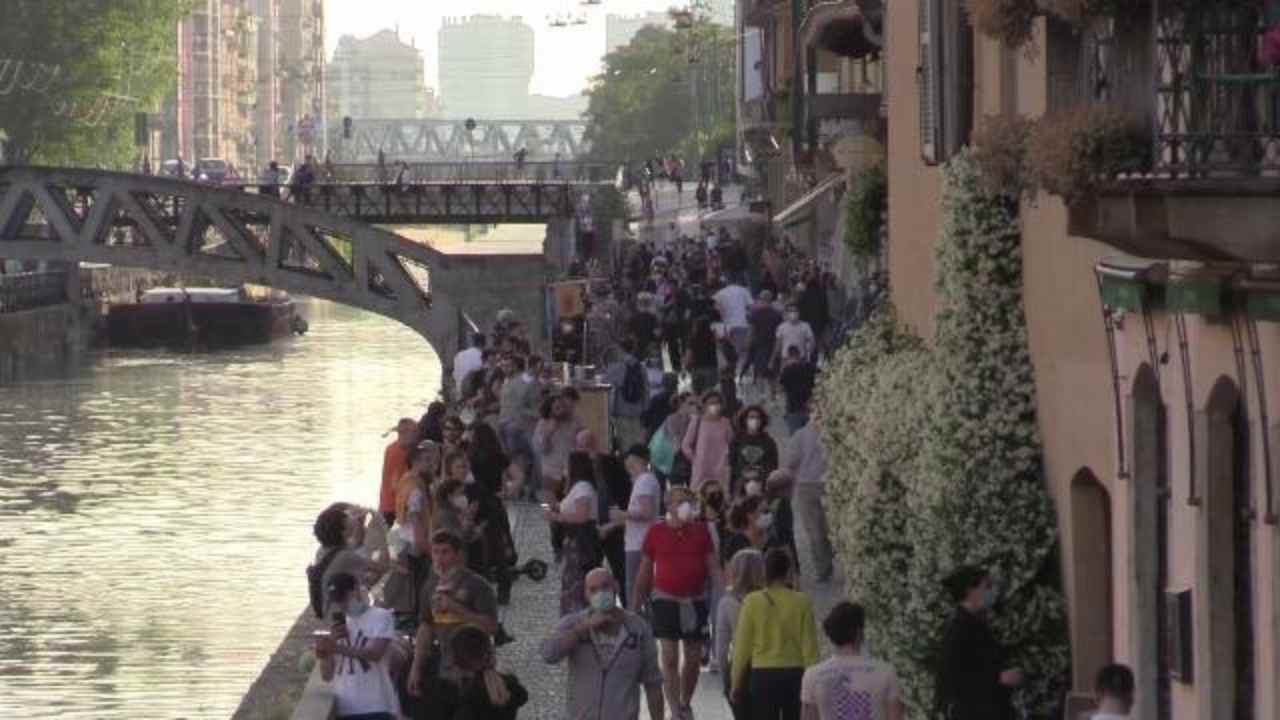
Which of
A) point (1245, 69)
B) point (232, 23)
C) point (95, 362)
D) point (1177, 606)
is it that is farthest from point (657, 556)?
point (232, 23)

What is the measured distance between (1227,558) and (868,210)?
19534 mm

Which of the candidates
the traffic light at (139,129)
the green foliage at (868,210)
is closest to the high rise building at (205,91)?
the traffic light at (139,129)

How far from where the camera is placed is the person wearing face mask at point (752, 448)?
2388cm

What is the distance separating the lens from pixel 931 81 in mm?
19609

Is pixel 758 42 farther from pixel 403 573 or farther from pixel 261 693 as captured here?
pixel 403 573

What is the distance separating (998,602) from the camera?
55.4ft

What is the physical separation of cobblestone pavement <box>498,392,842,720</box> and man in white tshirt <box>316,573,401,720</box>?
4148mm

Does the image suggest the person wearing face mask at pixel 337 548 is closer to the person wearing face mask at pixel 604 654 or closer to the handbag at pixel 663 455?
the person wearing face mask at pixel 604 654

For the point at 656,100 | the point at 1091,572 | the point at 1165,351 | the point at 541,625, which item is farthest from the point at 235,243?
the point at 656,100

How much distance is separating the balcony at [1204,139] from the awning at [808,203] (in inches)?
1232

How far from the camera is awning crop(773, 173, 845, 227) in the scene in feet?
155

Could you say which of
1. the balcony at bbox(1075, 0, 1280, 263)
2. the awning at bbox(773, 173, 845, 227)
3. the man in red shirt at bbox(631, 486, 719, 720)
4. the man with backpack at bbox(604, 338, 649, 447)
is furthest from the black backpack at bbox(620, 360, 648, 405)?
Answer: the balcony at bbox(1075, 0, 1280, 263)

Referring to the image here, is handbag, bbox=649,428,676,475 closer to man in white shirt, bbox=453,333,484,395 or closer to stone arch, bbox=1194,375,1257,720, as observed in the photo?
stone arch, bbox=1194,375,1257,720

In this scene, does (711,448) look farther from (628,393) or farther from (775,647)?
(628,393)
